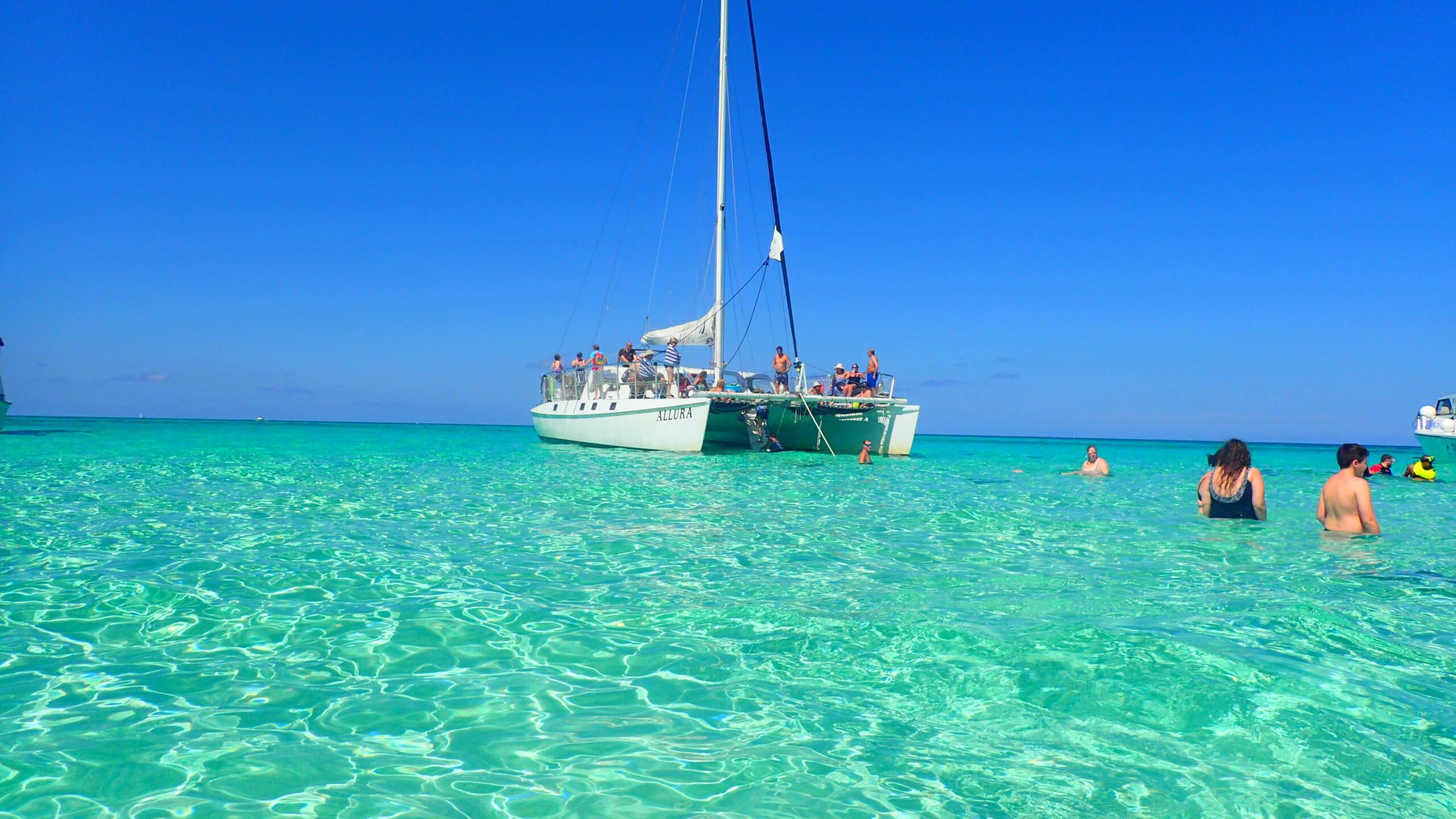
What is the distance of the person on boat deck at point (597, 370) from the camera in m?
24.7

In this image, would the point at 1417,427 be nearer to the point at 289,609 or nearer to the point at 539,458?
the point at 539,458

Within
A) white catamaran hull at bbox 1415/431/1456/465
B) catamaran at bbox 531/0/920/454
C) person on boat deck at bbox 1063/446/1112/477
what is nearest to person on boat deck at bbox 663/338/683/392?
catamaran at bbox 531/0/920/454

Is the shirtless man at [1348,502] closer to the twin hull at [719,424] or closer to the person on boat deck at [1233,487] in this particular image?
the person on boat deck at [1233,487]

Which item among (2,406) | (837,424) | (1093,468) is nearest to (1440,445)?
(1093,468)

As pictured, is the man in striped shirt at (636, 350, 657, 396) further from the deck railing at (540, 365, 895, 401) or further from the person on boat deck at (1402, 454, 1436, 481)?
the person on boat deck at (1402, 454, 1436, 481)

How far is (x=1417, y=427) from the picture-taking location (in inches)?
1068

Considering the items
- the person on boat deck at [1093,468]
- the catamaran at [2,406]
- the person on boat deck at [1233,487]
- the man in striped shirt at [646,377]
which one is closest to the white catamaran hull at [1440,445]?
the person on boat deck at [1093,468]

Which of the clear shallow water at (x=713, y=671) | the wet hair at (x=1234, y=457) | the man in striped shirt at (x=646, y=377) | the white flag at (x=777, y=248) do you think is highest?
the white flag at (x=777, y=248)

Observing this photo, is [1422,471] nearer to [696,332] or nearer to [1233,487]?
[1233,487]

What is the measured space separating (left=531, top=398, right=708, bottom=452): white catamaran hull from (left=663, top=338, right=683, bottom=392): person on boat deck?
62.3 inches

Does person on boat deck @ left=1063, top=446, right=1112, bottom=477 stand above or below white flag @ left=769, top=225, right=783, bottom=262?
below

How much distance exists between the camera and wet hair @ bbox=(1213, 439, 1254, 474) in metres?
8.86

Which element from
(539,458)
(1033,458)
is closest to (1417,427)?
(1033,458)

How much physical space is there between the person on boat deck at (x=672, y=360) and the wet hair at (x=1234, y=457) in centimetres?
1578
